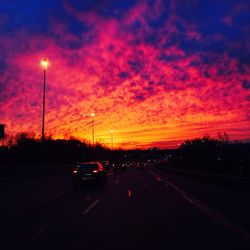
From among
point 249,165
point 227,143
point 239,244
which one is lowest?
point 239,244

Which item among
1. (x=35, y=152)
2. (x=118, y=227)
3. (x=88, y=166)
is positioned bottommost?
(x=118, y=227)

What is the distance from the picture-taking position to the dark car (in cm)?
2722

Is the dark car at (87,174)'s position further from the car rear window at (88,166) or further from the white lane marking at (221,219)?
the white lane marking at (221,219)

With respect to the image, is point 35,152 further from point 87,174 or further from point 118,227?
point 118,227

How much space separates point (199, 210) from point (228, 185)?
13.1 m

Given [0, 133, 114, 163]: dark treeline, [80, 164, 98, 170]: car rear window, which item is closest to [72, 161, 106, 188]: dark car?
[80, 164, 98, 170]: car rear window

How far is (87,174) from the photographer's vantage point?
2753 cm

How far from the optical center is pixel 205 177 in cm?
3503

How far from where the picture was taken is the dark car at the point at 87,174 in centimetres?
2722

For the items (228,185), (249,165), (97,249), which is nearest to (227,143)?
(249,165)

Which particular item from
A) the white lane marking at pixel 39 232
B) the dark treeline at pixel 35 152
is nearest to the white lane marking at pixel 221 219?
the white lane marking at pixel 39 232

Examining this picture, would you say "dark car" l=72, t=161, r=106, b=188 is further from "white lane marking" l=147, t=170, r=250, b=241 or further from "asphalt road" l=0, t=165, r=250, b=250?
"white lane marking" l=147, t=170, r=250, b=241

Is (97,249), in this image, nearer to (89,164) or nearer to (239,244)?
(239,244)

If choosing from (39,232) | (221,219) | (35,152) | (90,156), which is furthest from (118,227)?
(90,156)
